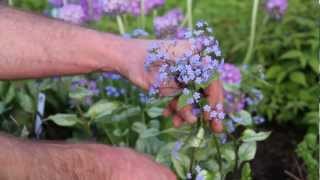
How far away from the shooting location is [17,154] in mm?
1732

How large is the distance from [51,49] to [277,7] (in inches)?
49.3

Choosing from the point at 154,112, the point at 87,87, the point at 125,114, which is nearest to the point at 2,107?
the point at 87,87

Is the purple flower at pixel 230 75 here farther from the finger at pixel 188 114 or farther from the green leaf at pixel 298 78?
the finger at pixel 188 114

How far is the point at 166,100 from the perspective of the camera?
96.6 inches

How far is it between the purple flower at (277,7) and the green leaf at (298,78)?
0.84 feet

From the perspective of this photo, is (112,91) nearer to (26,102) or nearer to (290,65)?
(26,102)

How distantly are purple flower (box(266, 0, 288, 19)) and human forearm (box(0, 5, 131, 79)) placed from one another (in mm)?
1116

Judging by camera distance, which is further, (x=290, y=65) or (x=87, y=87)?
(x=290, y=65)

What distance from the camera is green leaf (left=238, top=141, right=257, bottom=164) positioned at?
232 cm

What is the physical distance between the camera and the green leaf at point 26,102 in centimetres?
268

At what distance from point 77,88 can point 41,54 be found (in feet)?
0.95

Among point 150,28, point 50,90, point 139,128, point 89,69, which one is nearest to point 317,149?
point 139,128

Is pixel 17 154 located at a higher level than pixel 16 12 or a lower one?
lower

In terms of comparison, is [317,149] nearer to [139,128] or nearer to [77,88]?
[139,128]
